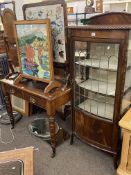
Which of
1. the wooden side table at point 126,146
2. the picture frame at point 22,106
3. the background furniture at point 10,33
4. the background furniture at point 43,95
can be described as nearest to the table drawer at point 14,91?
the background furniture at point 43,95

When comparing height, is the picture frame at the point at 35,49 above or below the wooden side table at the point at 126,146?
above

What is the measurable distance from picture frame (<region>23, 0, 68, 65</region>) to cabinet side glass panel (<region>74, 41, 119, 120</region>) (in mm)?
194

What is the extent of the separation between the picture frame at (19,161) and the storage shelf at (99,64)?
0.91 metres

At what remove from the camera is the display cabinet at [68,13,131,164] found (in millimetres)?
1397

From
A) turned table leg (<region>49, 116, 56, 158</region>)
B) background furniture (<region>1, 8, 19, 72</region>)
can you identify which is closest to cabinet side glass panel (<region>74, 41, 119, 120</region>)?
turned table leg (<region>49, 116, 56, 158</region>)

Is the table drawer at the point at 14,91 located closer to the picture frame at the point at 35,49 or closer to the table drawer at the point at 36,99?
the table drawer at the point at 36,99

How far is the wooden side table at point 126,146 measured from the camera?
4.68ft

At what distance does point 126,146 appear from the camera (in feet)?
4.93

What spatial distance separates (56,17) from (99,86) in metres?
0.78

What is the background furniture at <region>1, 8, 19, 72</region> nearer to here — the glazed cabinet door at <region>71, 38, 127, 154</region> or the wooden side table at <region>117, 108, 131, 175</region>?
the glazed cabinet door at <region>71, 38, 127, 154</region>

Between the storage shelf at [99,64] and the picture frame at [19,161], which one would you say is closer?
the picture frame at [19,161]

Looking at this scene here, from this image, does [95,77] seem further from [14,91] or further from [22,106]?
[22,106]

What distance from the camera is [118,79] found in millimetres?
1439

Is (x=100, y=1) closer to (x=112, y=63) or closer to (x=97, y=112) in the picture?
(x=112, y=63)
